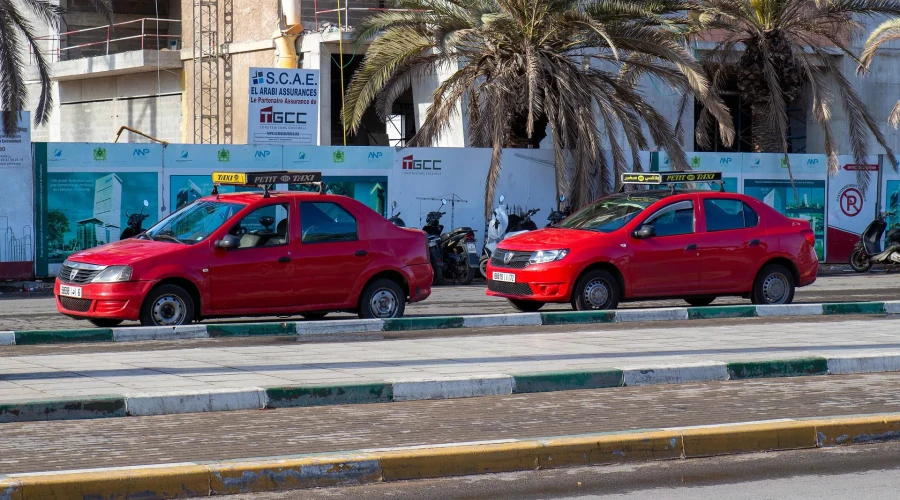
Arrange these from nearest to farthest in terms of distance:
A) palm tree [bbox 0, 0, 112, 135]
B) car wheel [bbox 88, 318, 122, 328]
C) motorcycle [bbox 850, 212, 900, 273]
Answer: car wheel [bbox 88, 318, 122, 328]
palm tree [bbox 0, 0, 112, 135]
motorcycle [bbox 850, 212, 900, 273]

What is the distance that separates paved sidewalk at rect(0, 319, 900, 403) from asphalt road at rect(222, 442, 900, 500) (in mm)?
2343

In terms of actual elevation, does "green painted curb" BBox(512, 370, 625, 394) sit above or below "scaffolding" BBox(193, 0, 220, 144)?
below

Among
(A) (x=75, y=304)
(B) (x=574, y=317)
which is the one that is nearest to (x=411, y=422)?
(A) (x=75, y=304)

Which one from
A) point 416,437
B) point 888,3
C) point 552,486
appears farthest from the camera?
point 888,3

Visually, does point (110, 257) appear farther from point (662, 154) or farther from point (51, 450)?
point (662, 154)

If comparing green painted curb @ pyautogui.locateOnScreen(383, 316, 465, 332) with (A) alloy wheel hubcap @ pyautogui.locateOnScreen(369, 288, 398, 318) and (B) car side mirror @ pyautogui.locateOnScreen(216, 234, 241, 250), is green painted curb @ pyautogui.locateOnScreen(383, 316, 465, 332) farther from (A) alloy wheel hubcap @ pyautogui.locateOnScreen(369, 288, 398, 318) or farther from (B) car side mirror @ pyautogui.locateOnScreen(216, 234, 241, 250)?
(B) car side mirror @ pyautogui.locateOnScreen(216, 234, 241, 250)

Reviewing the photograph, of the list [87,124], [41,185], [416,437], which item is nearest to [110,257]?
[416,437]

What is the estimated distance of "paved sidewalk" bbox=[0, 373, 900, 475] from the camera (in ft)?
22.2

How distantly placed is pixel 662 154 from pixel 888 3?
242 inches

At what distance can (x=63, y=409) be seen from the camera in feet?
25.3

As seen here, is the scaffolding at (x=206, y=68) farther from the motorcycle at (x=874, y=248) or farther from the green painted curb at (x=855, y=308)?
the green painted curb at (x=855, y=308)

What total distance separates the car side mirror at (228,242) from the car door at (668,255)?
190 inches

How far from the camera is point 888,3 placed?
85.9ft

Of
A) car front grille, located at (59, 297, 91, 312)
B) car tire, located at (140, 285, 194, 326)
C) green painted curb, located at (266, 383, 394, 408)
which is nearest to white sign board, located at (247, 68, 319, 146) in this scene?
car front grille, located at (59, 297, 91, 312)
